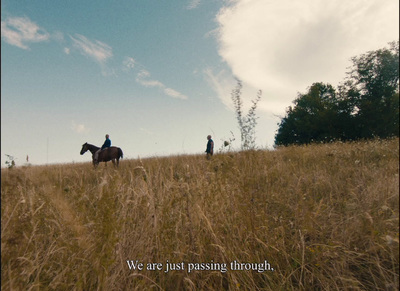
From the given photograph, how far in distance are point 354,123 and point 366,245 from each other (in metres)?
25.4

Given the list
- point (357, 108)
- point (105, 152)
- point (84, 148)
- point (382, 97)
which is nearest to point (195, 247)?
point (105, 152)

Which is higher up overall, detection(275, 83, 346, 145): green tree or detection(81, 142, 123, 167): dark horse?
detection(275, 83, 346, 145): green tree

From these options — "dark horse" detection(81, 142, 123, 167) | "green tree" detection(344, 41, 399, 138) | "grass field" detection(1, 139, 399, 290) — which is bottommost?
"grass field" detection(1, 139, 399, 290)

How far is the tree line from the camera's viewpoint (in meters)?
15.4

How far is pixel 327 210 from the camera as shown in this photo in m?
2.80

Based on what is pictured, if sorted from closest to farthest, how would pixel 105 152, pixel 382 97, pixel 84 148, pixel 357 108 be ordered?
pixel 105 152 → pixel 84 148 → pixel 382 97 → pixel 357 108

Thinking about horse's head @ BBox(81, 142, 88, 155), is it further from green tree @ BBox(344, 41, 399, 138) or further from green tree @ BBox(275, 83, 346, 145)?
green tree @ BBox(275, 83, 346, 145)

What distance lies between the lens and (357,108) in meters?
21.9

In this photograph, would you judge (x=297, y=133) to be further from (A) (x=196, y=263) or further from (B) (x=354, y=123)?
(A) (x=196, y=263)

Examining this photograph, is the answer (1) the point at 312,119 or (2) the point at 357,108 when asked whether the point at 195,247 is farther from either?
(1) the point at 312,119

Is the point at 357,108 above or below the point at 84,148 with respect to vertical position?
above

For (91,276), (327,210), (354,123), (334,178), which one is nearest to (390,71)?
(354,123)

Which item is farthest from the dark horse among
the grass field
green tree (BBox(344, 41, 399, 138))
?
green tree (BBox(344, 41, 399, 138))

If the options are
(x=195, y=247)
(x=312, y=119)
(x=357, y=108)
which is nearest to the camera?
(x=195, y=247)
